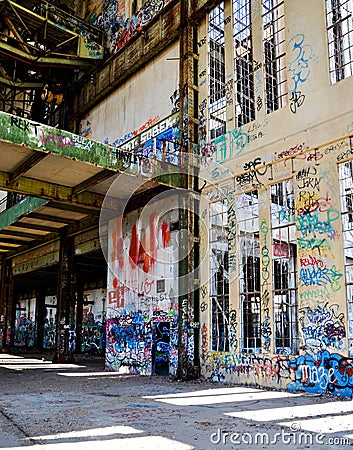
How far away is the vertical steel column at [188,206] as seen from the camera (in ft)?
42.9

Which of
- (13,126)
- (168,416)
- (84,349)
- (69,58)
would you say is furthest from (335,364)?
(84,349)

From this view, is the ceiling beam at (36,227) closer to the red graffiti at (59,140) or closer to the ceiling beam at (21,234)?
the ceiling beam at (21,234)

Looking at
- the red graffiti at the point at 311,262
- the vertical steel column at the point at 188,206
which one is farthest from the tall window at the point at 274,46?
the red graffiti at the point at 311,262

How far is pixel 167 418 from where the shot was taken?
741 cm

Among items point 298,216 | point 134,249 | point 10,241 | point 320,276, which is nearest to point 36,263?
point 10,241

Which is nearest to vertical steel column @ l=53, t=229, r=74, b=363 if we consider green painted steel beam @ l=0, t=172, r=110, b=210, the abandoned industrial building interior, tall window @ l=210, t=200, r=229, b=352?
the abandoned industrial building interior

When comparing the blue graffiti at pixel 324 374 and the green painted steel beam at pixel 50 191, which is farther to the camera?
the green painted steel beam at pixel 50 191

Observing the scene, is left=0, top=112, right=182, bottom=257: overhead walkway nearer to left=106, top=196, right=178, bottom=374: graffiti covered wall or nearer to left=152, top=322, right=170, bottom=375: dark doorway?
left=106, top=196, right=178, bottom=374: graffiti covered wall

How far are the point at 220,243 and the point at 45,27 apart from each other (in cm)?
1161

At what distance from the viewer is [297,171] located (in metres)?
11.3

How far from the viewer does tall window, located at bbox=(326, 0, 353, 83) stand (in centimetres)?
1109

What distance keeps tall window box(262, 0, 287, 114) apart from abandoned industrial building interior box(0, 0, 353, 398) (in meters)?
0.08

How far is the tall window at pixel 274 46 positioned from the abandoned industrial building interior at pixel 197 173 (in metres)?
0.08

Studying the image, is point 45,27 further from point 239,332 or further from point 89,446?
point 89,446
